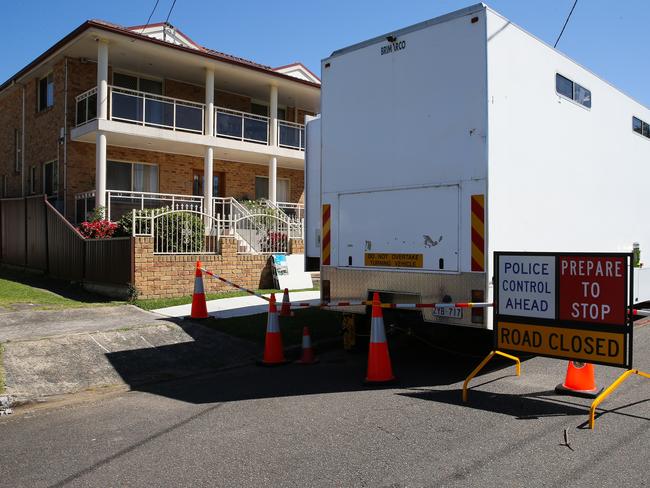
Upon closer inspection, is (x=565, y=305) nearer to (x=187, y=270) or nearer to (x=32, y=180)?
(x=187, y=270)

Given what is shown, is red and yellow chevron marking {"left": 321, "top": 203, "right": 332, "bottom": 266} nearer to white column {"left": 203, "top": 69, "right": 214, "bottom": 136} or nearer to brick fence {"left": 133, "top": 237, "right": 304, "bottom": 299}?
brick fence {"left": 133, "top": 237, "right": 304, "bottom": 299}

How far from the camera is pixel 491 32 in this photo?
6230mm

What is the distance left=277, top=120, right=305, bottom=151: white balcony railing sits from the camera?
2100 cm

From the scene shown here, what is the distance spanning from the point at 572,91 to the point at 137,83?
15168 mm

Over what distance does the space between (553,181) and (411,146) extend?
1.83 metres

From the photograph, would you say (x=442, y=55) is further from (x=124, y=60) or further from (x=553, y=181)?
(x=124, y=60)

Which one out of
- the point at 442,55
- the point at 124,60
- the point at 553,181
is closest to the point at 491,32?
the point at 442,55

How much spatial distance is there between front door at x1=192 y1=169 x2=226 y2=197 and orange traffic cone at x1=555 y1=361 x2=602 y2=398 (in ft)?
53.1

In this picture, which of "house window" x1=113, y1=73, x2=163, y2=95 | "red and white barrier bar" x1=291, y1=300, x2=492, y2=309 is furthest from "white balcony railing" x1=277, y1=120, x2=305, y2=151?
"red and white barrier bar" x1=291, y1=300, x2=492, y2=309

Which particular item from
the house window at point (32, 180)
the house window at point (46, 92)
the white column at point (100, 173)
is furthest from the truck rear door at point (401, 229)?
the house window at point (32, 180)

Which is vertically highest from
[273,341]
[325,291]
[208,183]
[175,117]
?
[175,117]

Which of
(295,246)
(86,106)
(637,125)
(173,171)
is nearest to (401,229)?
(637,125)

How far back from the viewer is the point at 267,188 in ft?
74.4

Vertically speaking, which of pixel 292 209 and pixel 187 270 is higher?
pixel 292 209
